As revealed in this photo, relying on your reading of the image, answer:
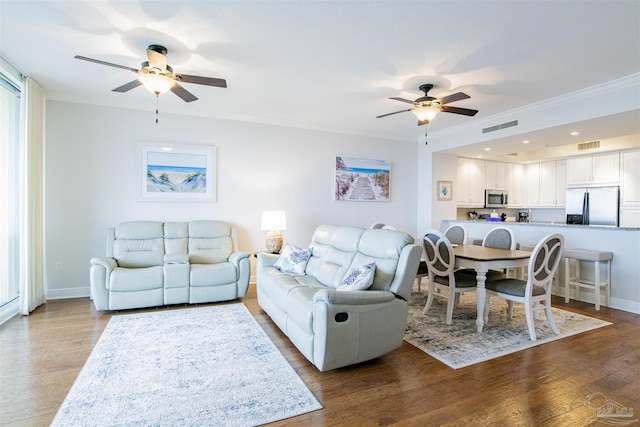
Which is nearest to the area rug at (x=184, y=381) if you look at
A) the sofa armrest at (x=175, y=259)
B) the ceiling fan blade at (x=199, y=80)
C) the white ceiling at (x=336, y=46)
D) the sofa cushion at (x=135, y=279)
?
the sofa cushion at (x=135, y=279)

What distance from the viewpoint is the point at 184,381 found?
2.26 metres

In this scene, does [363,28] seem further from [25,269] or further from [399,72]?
[25,269]

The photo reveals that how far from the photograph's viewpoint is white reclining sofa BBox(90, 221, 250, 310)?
369 cm

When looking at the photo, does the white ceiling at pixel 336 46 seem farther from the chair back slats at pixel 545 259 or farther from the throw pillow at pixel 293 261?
the throw pillow at pixel 293 261

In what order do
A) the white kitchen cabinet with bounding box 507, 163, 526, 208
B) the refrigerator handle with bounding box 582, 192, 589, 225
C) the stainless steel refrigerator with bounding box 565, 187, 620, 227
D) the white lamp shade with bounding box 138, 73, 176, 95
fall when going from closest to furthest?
the white lamp shade with bounding box 138, 73, 176, 95 → the stainless steel refrigerator with bounding box 565, 187, 620, 227 → the refrigerator handle with bounding box 582, 192, 589, 225 → the white kitchen cabinet with bounding box 507, 163, 526, 208

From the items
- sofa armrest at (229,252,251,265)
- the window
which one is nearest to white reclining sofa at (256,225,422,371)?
sofa armrest at (229,252,251,265)

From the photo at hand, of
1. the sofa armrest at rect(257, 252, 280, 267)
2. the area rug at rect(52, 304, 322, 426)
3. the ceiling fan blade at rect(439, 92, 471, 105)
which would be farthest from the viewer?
the sofa armrest at rect(257, 252, 280, 267)

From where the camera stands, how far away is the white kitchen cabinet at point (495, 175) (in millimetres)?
7203

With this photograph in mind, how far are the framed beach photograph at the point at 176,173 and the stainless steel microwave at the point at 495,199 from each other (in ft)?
19.0

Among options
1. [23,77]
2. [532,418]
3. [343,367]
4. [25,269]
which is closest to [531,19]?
[532,418]

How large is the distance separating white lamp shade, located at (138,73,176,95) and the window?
1.88 m

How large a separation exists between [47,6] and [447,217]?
6.37 m

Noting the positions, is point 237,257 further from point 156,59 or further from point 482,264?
point 482,264

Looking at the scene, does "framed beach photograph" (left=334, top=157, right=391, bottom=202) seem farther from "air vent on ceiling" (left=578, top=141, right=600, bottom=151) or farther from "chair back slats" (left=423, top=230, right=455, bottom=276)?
"air vent on ceiling" (left=578, top=141, right=600, bottom=151)
